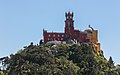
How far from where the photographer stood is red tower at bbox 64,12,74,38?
12582 cm

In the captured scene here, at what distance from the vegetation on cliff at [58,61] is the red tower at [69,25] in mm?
6970

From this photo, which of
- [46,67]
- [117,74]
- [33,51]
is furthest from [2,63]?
[117,74]

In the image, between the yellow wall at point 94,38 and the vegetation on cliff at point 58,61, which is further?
the yellow wall at point 94,38

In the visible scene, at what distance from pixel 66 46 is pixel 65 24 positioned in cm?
1070

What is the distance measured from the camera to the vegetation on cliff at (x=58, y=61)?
100 metres

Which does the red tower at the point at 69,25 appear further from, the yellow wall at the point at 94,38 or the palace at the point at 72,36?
the yellow wall at the point at 94,38

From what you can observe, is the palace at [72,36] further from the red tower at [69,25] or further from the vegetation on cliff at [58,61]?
the vegetation on cliff at [58,61]

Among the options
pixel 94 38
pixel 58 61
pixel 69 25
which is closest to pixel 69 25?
pixel 69 25

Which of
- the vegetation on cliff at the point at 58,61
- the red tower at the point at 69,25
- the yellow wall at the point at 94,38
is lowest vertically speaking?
the vegetation on cliff at the point at 58,61

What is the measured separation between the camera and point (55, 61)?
107625 mm

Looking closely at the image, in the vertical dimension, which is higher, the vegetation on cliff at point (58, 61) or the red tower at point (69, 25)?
the red tower at point (69, 25)

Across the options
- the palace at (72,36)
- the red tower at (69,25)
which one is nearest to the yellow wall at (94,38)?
the palace at (72,36)

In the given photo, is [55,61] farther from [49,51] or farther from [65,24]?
[65,24]

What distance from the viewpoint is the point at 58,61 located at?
108m
